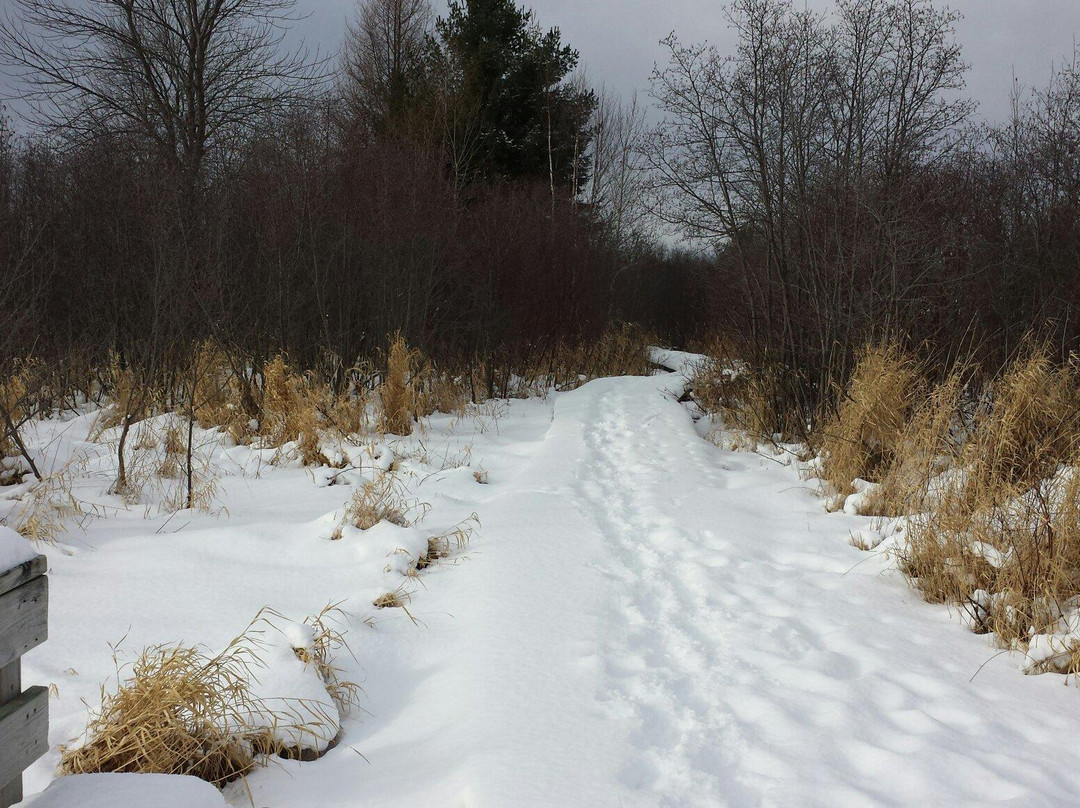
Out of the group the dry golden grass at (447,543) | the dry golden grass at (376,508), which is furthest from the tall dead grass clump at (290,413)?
the dry golden grass at (447,543)

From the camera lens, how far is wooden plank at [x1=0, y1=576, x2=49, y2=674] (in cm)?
159

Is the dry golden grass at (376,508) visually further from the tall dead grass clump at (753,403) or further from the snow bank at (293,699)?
the tall dead grass clump at (753,403)

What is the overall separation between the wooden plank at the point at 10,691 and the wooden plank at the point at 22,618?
0.13ft

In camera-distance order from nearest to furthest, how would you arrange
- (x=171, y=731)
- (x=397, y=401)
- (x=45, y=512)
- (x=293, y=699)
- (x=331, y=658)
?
(x=171, y=731) < (x=293, y=699) < (x=331, y=658) < (x=45, y=512) < (x=397, y=401)

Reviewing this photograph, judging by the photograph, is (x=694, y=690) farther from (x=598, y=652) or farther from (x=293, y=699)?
(x=293, y=699)

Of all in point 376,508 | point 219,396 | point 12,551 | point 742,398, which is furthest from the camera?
point 742,398

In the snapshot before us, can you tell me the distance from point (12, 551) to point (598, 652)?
1965mm

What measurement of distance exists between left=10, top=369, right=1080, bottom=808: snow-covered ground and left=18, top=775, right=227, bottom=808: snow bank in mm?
259

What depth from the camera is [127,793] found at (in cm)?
178

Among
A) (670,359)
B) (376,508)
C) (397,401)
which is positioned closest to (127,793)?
(376,508)

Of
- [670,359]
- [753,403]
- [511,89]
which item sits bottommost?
[753,403]

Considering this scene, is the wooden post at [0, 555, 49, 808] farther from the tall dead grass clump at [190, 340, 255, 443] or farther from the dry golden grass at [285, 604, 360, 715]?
the tall dead grass clump at [190, 340, 255, 443]

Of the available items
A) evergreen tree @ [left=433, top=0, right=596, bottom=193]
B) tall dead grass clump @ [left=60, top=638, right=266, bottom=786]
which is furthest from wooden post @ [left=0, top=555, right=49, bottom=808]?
evergreen tree @ [left=433, top=0, right=596, bottom=193]

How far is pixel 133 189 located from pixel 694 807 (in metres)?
7.73
